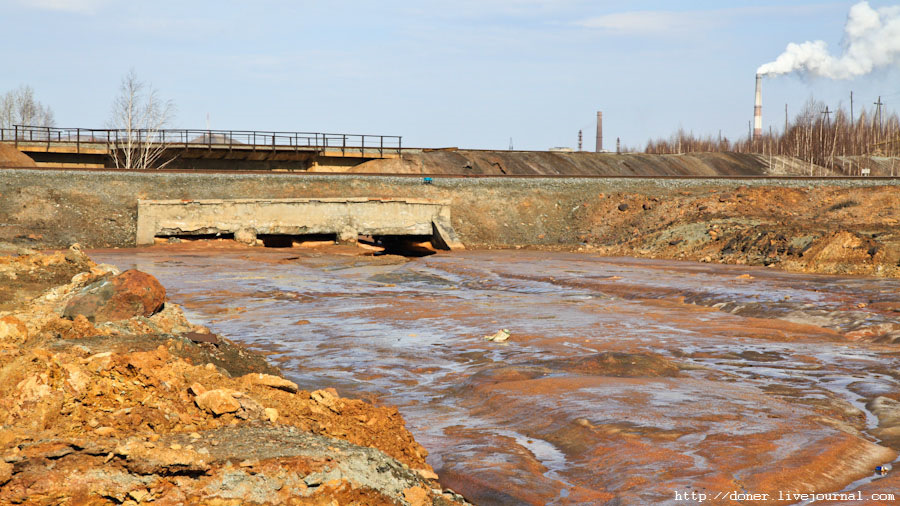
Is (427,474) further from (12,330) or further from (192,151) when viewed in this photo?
(192,151)

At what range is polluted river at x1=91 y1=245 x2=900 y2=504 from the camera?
585 cm

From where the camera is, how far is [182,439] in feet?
15.3

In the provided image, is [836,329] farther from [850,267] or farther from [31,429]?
[31,429]

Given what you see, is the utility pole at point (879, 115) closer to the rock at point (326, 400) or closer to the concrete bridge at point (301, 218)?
the concrete bridge at point (301, 218)

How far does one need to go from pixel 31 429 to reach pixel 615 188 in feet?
88.3

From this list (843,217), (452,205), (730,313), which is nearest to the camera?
(730,313)

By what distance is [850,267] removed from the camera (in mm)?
19234

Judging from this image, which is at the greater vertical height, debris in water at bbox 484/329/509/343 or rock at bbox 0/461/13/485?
rock at bbox 0/461/13/485

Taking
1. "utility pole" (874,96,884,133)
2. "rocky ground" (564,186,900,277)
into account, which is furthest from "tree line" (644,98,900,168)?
"rocky ground" (564,186,900,277)

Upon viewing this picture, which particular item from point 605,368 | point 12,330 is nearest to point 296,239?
point 605,368

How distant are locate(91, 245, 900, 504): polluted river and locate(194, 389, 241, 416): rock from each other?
1.66 metres

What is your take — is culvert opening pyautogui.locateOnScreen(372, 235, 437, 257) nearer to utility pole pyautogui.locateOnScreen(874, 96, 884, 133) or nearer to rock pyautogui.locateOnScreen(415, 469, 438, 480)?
rock pyautogui.locateOnScreen(415, 469, 438, 480)

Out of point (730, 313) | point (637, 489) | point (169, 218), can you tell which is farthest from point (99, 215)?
point (637, 489)

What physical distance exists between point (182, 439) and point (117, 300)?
237 inches
